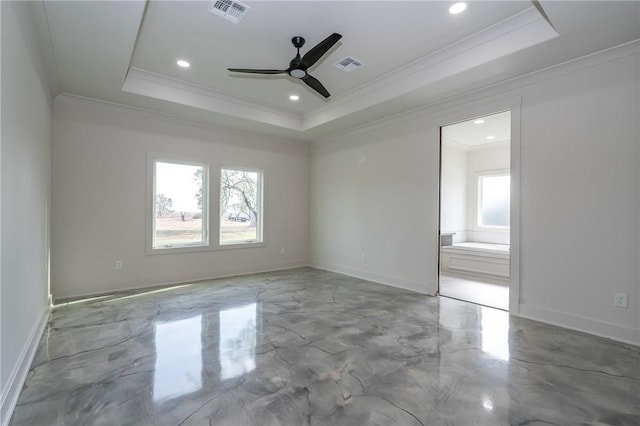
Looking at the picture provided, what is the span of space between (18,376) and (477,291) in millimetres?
5228

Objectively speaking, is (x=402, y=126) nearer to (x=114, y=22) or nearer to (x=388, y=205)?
(x=388, y=205)

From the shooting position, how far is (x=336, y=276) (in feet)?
18.7

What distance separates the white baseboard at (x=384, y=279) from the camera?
4.60 meters

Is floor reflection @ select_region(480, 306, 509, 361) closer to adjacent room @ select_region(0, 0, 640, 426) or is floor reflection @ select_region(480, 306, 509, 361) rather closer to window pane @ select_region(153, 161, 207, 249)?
adjacent room @ select_region(0, 0, 640, 426)

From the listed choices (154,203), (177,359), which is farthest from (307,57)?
(154,203)

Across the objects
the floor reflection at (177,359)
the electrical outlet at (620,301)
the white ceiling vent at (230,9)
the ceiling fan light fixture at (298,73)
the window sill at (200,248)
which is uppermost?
the white ceiling vent at (230,9)

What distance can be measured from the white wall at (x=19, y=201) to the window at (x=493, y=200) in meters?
7.78

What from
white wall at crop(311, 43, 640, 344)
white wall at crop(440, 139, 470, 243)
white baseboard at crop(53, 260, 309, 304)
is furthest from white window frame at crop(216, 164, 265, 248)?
white wall at crop(440, 139, 470, 243)

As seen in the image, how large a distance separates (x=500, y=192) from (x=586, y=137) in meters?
4.24

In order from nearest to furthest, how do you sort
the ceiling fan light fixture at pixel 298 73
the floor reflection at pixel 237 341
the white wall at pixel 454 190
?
the floor reflection at pixel 237 341, the ceiling fan light fixture at pixel 298 73, the white wall at pixel 454 190

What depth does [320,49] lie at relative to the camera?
2.85 meters

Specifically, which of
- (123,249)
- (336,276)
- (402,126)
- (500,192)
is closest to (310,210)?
(336,276)

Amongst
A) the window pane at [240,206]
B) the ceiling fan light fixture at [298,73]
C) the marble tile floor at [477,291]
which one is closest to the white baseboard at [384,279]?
the marble tile floor at [477,291]

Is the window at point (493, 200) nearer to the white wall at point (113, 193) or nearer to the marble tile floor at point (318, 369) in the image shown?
the marble tile floor at point (318, 369)
